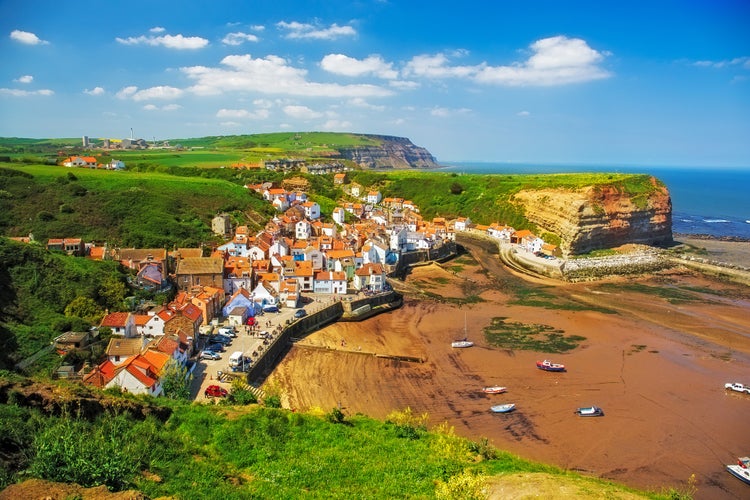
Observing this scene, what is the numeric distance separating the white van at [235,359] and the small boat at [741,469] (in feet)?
82.8

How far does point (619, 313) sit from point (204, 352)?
119 feet

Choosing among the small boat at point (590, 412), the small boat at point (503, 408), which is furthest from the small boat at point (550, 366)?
the small boat at point (503, 408)

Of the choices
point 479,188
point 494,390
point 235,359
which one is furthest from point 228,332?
point 479,188

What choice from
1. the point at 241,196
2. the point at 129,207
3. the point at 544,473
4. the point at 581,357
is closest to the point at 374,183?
the point at 241,196

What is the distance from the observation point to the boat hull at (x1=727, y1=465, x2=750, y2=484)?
21.4 m

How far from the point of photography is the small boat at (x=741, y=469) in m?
21.5

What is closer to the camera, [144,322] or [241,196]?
[144,322]

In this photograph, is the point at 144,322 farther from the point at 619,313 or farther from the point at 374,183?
the point at 374,183

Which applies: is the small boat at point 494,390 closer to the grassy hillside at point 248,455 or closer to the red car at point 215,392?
the grassy hillside at point 248,455

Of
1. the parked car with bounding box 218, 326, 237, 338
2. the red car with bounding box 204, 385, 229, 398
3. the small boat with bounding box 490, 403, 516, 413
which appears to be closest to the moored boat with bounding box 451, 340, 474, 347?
the small boat with bounding box 490, 403, 516, 413

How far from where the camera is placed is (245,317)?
37.2 m

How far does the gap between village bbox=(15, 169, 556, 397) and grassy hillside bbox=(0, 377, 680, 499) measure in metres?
7.98

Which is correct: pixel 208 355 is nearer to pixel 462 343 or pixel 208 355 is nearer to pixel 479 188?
pixel 462 343

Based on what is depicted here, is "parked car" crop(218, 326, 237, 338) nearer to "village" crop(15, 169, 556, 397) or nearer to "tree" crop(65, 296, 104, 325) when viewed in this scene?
"village" crop(15, 169, 556, 397)
